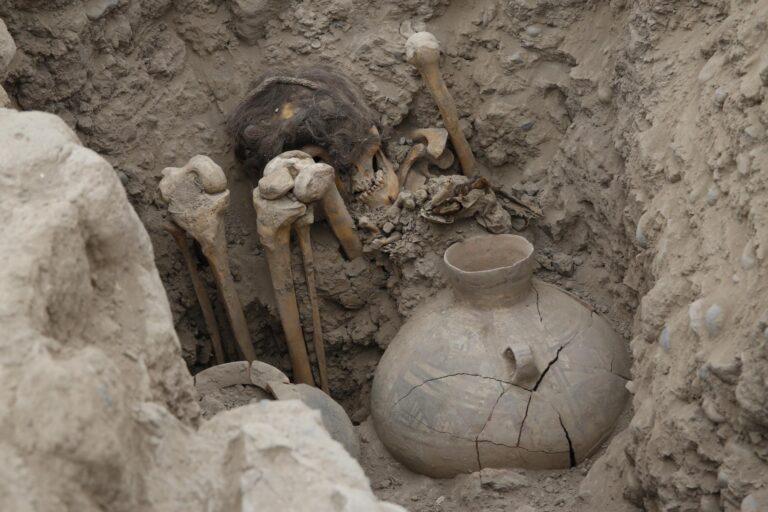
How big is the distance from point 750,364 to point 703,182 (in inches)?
35.1

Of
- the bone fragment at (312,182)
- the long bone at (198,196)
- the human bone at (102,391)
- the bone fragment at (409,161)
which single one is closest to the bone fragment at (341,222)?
the bone fragment at (312,182)

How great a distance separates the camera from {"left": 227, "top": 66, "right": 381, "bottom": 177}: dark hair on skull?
4.00 m

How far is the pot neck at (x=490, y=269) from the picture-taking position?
350 cm

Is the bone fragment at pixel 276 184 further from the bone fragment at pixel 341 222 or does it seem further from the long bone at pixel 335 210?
the bone fragment at pixel 341 222

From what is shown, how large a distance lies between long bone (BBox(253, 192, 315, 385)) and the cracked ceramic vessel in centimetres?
60

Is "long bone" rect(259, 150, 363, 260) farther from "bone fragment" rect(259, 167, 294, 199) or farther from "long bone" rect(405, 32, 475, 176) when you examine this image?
"long bone" rect(405, 32, 475, 176)

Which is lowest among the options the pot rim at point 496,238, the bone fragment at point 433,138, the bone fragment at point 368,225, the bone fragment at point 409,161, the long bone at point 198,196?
the bone fragment at point 368,225

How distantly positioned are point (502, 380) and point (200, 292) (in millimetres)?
1507

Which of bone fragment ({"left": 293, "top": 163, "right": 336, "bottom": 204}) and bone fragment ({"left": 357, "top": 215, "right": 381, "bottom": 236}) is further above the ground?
bone fragment ({"left": 293, "top": 163, "right": 336, "bottom": 204})

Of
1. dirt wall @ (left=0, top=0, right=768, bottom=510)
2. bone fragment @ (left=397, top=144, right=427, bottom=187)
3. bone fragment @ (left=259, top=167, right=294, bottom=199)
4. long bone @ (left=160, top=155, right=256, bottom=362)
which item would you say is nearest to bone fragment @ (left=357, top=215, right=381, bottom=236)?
dirt wall @ (left=0, top=0, right=768, bottom=510)

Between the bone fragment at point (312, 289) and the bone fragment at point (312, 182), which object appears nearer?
the bone fragment at point (312, 182)

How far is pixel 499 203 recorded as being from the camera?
13.7 ft

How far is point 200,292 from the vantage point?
162 inches

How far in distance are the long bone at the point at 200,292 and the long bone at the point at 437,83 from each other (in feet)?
4.40
